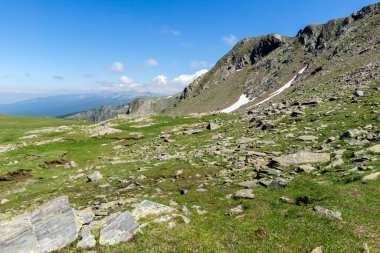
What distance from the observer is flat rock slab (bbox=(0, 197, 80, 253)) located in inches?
642

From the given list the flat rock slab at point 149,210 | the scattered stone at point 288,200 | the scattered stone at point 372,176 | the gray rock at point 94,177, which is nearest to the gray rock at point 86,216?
the flat rock slab at point 149,210

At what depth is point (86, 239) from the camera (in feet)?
56.7

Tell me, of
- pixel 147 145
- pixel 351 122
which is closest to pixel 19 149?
pixel 147 145

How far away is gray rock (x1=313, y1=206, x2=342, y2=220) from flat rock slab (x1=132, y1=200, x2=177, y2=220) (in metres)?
9.62

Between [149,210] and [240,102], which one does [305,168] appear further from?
[240,102]

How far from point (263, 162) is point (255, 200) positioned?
972 cm

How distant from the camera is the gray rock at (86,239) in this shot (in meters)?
16.8

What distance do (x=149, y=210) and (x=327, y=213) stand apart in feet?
38.8

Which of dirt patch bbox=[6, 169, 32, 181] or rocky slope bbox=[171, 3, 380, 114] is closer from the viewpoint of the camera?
dirt patch bbox=[6, 169, 32, 181]

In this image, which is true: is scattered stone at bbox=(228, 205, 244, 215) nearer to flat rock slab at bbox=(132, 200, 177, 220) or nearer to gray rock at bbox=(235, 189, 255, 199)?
gray rock at bbox=(235, 189, 255, 199)

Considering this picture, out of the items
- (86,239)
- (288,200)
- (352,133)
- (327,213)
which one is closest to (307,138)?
(352,133)

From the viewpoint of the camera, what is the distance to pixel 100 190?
29.1 meters

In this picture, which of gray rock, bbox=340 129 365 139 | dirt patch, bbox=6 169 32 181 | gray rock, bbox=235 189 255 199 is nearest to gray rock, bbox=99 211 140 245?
gray rock, bbox=235 189 255 199

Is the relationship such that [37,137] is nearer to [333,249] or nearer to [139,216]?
[139,216]
